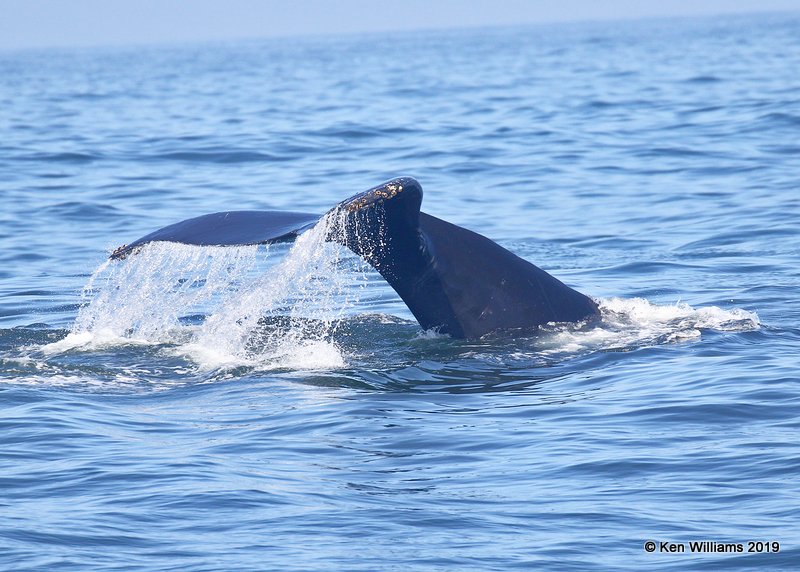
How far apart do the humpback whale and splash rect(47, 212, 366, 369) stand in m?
0.13

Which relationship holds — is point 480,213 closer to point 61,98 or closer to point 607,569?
point 607,569

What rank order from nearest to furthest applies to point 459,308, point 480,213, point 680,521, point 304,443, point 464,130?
point 680,521, point 304,443, point 459,308, point 480,213, point 464,130

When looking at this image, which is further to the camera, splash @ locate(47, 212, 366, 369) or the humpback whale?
splash @ locate(47, 212, 366, 369)

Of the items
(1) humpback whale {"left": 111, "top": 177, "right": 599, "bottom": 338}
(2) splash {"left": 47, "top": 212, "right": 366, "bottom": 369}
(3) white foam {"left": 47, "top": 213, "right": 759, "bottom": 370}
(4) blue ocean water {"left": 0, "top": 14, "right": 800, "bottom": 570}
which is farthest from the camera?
(3) white foam {"left": 47, "top": 213, "right": 759, "bottom": 370}

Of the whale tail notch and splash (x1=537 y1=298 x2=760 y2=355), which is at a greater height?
the whale tail notch

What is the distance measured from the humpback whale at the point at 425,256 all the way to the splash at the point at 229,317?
132mm

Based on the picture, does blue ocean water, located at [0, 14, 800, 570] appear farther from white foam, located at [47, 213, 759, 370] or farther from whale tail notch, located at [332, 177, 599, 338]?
whale tail notch, located at [332, 177, 599, 338]

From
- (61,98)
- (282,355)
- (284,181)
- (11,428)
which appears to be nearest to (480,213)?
(284,181)

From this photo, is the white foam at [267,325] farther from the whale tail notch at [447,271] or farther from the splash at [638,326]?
the whale tail notch at [447,271]

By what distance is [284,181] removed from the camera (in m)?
21.1

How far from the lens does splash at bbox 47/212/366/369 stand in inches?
346

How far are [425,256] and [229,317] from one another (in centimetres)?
219

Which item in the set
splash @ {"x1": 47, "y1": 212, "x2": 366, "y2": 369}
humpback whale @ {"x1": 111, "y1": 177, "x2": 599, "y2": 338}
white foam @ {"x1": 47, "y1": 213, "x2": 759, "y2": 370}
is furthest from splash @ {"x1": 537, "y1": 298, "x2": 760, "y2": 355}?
splash @ {"x1": 47, "y1": 212, "x2": 366, "y2": 369}

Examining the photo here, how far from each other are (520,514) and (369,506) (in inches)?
28.2
